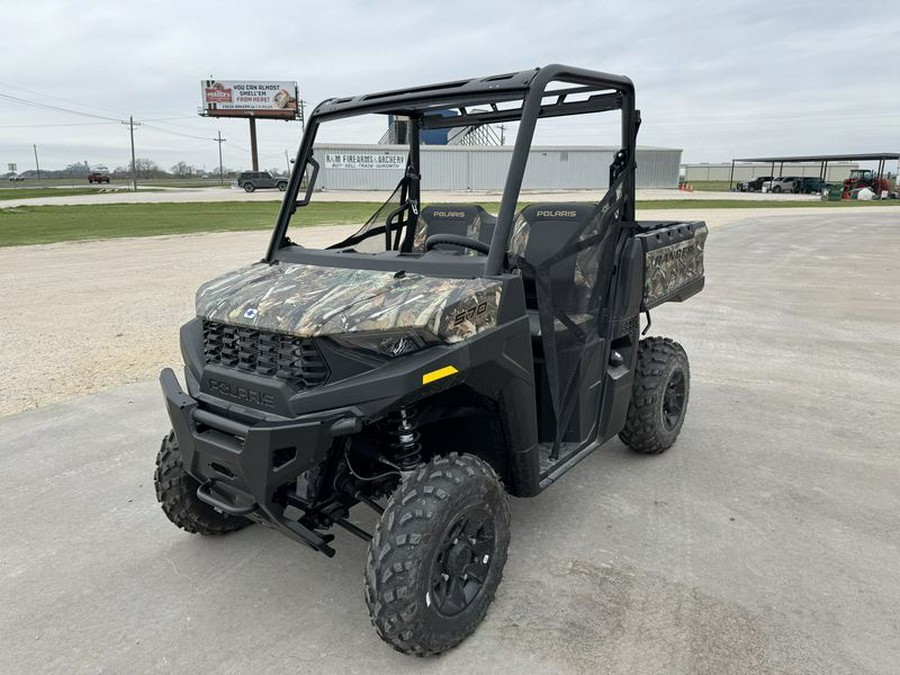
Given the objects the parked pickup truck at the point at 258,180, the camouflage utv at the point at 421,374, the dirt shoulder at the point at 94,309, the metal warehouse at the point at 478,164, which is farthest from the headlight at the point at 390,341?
the parked pickup truck at the point at 258,180

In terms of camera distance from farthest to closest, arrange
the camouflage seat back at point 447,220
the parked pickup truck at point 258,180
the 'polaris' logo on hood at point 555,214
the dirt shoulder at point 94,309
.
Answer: the parked pickup truck at point 258,180 < the dirt shoulder at point 94,309 < the camouflage seat back at point 447,220 < the 'polaris' logo on hood at point 555,214

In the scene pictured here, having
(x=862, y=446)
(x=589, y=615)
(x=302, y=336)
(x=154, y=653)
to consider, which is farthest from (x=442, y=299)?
(x=862, y=446)

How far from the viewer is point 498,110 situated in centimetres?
322

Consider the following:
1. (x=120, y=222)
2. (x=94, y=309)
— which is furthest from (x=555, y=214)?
(x=120, y=222)

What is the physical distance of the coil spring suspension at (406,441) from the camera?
98.4 inches

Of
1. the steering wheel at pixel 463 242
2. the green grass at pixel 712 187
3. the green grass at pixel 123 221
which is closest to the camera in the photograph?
the steering wheel at pixel 463 242

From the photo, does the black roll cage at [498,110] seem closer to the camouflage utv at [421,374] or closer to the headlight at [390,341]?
the camouflage utv at [421,374]

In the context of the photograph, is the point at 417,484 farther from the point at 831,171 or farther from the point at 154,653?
the point at 831,171

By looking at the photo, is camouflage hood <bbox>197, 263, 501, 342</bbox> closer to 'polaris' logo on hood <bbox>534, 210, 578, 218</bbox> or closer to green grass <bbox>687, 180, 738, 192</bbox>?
'polaris' logo on hood <bbox>534, 210, 578, 218</bbox>

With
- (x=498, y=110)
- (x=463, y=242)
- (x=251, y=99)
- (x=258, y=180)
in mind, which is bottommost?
(x=463, y=242)

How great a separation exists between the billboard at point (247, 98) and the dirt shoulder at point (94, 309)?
56.0 metres

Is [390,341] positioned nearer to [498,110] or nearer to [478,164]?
[498,110]

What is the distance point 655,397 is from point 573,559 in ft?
4.27

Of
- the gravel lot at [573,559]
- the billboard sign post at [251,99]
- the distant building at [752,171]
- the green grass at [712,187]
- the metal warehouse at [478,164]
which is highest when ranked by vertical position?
the billboard sign post at [251,99]
